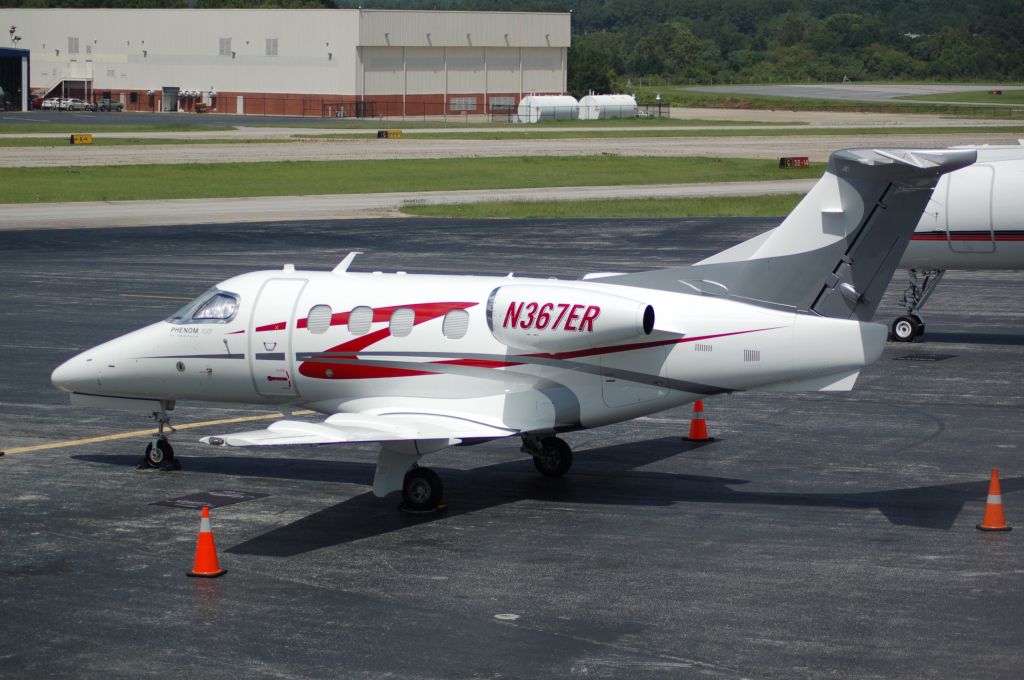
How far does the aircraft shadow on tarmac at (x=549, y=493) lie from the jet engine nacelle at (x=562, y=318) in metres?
2.40

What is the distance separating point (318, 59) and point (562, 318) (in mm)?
127265

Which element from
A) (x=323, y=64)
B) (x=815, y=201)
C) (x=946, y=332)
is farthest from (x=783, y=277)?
(x=323, y=64)

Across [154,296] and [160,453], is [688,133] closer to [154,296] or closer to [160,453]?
[154,296]

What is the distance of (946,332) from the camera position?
35312 mm

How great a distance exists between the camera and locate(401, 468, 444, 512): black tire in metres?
19.0

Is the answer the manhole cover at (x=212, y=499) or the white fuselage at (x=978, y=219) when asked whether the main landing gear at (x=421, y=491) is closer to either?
the manhole cover at (x=212, y=499)

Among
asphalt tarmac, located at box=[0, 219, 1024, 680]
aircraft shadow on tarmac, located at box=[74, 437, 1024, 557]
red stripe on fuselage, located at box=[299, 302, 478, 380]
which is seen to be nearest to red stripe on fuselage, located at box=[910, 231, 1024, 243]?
asphalt tarmac, located at box=[0, 219, 1024, 680]

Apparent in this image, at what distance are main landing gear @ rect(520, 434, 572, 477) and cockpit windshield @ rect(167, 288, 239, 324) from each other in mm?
4660

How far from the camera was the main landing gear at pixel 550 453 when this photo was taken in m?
21.0

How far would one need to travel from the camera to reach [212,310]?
2070cm

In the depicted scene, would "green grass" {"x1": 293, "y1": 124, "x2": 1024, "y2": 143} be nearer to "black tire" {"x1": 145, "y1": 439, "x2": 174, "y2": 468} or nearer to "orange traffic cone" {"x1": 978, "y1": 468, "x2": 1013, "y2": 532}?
"black tire" {"x1": 145, "y1": 439, "x2": 174, "y2": 468}

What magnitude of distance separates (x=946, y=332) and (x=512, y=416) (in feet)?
63.8

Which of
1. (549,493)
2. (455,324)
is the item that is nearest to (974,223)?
(549,493)

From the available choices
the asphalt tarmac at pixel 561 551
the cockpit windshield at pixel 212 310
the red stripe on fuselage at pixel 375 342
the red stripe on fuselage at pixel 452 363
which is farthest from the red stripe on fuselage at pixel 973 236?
the cockpit windshield at pixel 212 310
